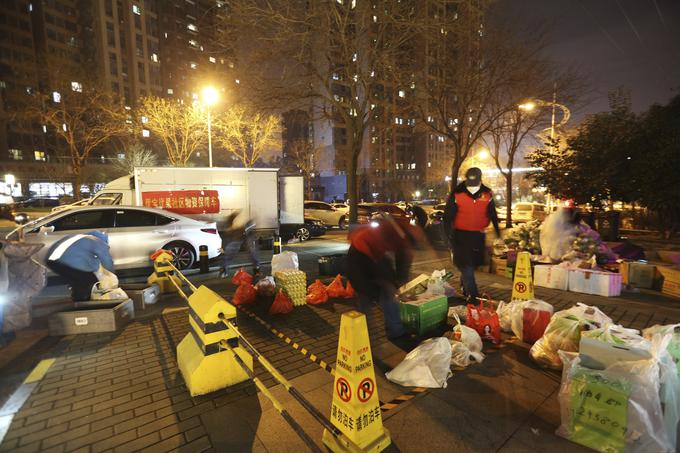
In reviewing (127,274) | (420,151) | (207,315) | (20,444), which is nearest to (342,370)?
(207,315)

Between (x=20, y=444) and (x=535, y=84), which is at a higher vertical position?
(x=535, y=84)

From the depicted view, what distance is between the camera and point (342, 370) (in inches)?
96.9

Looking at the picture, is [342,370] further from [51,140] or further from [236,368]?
[51,140]

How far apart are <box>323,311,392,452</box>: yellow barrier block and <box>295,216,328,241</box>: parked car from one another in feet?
40.0

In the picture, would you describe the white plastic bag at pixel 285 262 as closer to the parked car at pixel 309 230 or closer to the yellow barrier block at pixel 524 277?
the yellow barrier block at pixel 524 277

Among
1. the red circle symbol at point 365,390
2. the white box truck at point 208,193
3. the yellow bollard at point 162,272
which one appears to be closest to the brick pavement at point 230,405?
the red circle symbol at point 365,390

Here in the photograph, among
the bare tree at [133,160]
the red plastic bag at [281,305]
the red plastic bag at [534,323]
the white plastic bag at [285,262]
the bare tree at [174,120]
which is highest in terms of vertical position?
the bare tree at [174,120]

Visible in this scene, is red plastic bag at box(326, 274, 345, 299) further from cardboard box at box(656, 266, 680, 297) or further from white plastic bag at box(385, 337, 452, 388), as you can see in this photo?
cardboard box at box(656, 266, 680, 297)

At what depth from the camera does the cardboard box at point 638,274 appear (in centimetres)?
691

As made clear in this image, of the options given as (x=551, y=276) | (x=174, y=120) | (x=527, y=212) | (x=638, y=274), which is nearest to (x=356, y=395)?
(x=551, y=276)

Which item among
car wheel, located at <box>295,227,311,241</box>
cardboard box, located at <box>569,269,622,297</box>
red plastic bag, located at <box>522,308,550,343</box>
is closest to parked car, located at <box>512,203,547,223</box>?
car wheel, located at <box>295,227,311,241</box>

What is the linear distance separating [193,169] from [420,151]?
8742 cm

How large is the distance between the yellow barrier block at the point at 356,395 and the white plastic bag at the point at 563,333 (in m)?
2.32

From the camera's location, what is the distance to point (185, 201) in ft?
38.7
